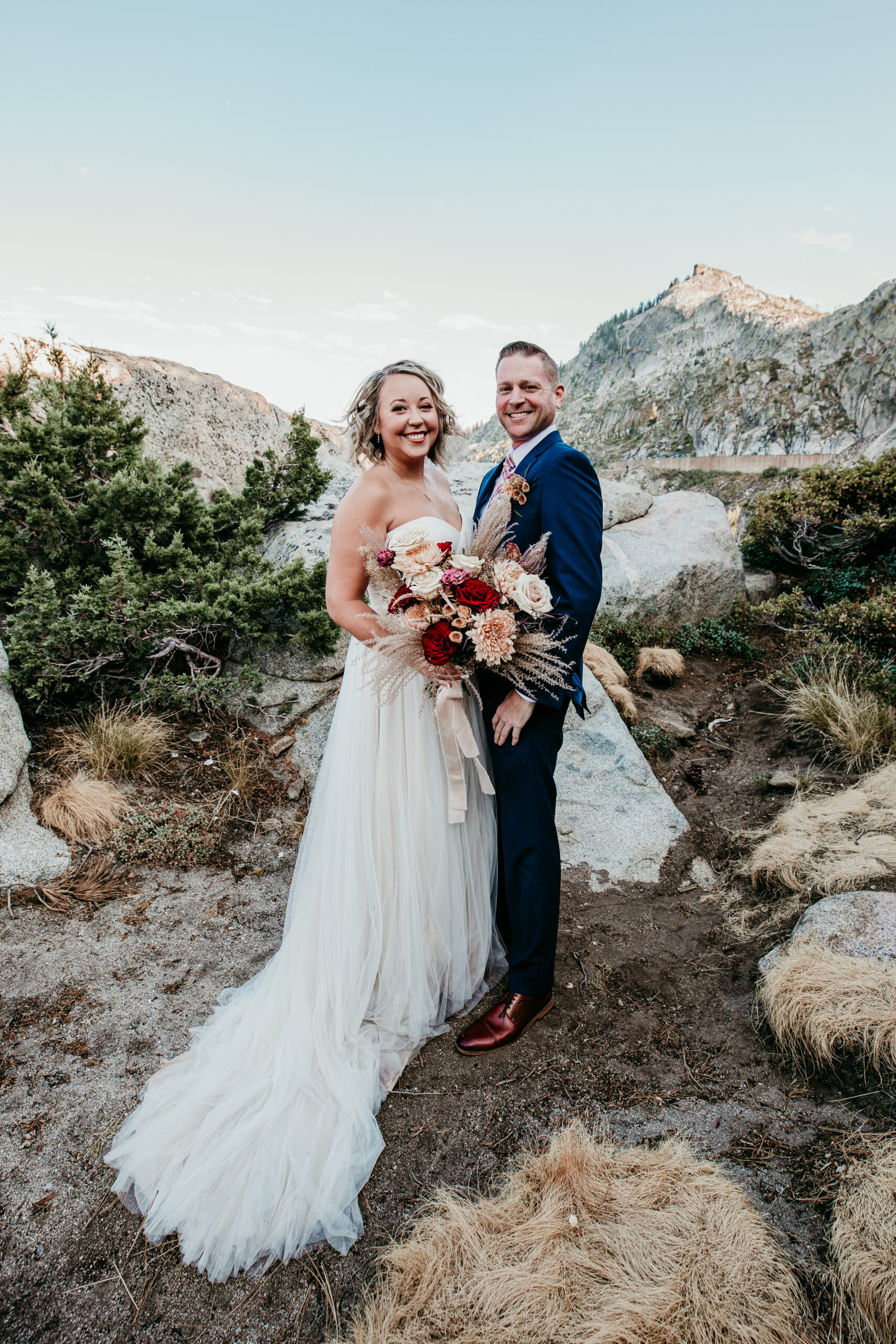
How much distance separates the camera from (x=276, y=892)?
428 centimetres

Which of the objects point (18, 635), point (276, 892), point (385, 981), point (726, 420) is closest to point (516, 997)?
point (385, 981)

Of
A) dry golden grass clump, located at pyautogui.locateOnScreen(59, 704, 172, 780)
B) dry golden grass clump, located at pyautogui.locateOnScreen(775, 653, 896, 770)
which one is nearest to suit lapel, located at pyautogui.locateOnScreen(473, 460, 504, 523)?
dry golden grass clump, located at pyautogui.locateOnScreen(59, 704, 172, 780)

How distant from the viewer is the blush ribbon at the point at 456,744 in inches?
110

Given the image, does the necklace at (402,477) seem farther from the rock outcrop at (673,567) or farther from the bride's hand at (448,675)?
the rock outcrop at (673,567)

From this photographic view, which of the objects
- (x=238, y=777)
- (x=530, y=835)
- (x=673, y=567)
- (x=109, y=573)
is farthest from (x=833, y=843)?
(x=109, y=573)

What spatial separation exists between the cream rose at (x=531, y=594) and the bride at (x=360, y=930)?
44 cm

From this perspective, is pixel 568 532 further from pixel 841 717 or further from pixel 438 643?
pixel 841 717

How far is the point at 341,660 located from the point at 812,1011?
14.0 ft

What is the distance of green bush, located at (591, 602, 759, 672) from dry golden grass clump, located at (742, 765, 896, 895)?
9.88 feet

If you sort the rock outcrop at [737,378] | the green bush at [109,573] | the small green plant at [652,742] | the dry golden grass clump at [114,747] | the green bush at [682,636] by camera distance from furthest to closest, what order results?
the rock outcrop at [737,378] < the green bush at [682,636] < the small green plant at [652,742] < the green bush at [109,573] < the dry golden grass clump at [114,747]

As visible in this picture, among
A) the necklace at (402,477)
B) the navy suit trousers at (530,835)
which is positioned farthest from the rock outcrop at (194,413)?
the navy suit trousers at (530,835)

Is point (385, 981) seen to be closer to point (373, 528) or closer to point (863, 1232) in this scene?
point (863, 1232)

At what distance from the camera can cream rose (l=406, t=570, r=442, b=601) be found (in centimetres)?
241

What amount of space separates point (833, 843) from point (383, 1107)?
10.3 feet
